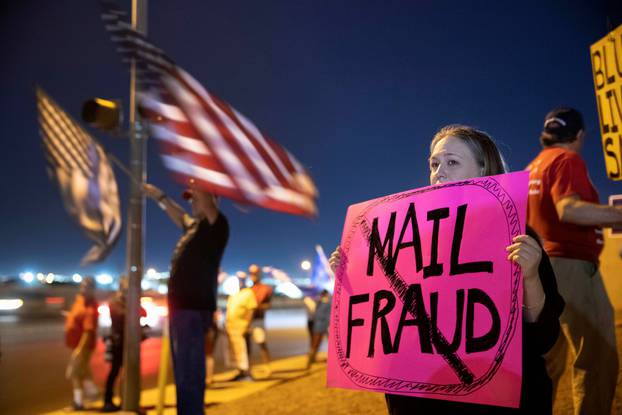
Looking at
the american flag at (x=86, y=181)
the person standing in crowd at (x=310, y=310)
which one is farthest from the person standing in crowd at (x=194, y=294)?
the person standing in crowd at (x=310, y=310)

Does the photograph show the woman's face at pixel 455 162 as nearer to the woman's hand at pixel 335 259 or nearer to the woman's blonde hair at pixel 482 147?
the woman's blonde hair at pixel 482 147

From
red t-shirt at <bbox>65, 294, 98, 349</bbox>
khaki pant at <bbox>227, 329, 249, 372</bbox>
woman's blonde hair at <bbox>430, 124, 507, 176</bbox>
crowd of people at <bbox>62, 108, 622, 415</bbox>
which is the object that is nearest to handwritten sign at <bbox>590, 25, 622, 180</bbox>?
crowd of people at <bbox>62, 108, 622, 415</bbox>

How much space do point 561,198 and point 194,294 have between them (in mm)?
2523

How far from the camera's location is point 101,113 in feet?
20.2

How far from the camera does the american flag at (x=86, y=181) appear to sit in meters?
6.03

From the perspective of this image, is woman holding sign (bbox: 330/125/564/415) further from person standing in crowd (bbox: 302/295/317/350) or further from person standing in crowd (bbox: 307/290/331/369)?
person standing in crowd (bbox: 302/295/317/350)

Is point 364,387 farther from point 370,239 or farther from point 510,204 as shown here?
point 510,204

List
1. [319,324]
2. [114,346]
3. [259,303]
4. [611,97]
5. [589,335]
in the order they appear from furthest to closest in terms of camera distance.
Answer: [319,324]
[259,303]
[114,346]
[611,97]
[589,335]

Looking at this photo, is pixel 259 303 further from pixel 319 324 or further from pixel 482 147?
pixel 482 147

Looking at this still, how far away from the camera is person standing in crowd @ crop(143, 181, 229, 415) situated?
13.8 ft

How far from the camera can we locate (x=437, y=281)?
6.80ft

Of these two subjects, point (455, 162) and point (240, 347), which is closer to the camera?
point (455, 162)

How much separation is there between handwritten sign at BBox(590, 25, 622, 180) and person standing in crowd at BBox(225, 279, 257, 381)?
787cm

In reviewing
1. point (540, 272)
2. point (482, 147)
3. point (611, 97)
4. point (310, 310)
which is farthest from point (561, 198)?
point (310, 310)
